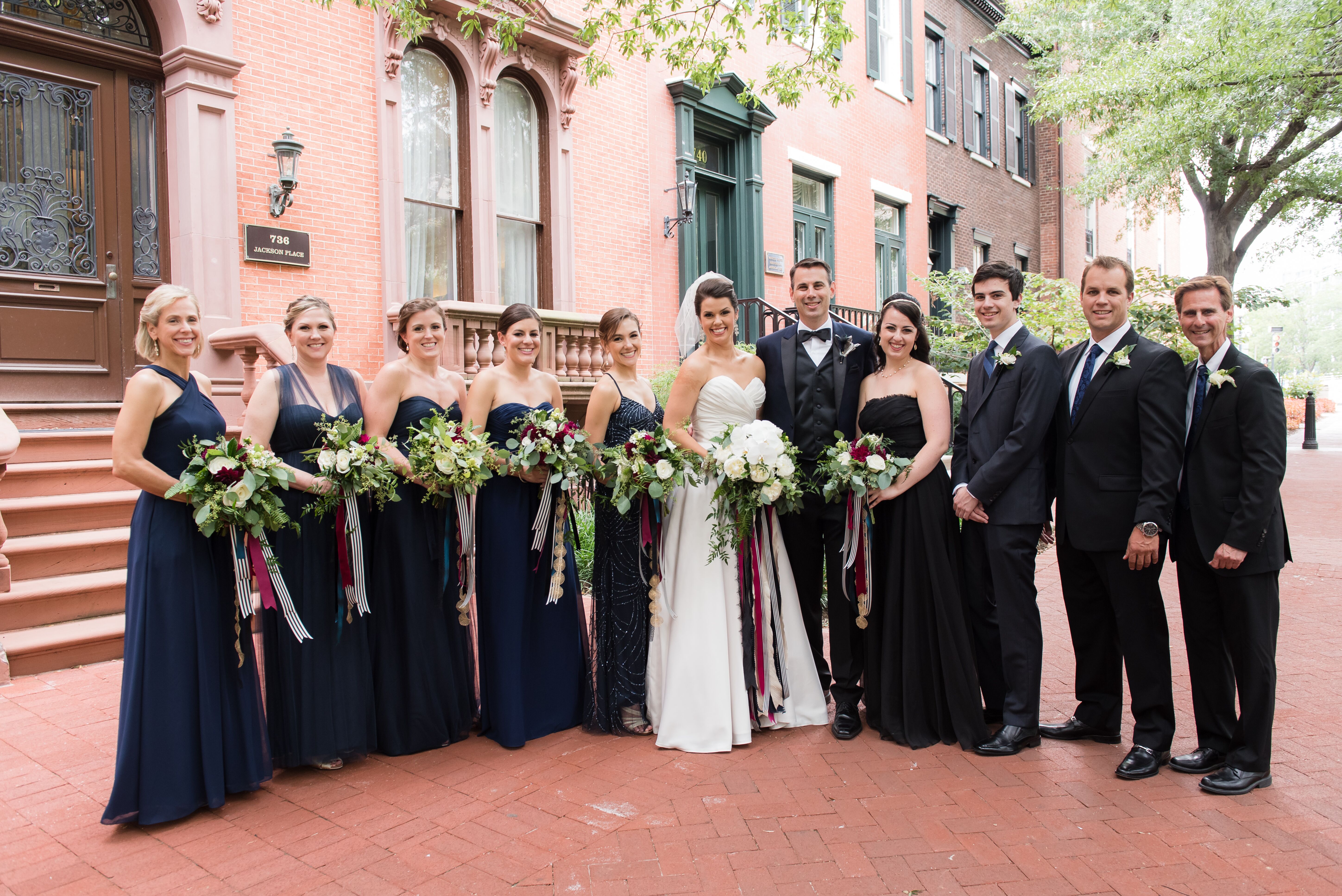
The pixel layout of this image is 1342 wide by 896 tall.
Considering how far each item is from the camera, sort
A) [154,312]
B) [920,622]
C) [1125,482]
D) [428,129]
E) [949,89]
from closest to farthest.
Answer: [154,312] → [1125,482] → [920,622] → [428,129] → [949,89]

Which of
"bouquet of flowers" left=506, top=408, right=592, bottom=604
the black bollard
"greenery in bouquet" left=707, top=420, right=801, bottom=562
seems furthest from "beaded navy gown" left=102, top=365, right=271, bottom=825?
the black bollard

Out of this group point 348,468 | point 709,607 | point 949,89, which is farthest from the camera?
point 949,89

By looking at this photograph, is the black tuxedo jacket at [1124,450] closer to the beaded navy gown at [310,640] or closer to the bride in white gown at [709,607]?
the bride in white gown at [709,607]

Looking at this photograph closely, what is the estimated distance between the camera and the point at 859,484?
4473mm

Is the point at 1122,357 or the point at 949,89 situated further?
the point at 949,89

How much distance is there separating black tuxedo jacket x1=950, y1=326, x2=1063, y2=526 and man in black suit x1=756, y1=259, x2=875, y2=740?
721mm

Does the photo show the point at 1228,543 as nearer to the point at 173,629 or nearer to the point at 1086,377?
the point at 1086,377

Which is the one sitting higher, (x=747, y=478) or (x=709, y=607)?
Answer: (x=747, y=478)

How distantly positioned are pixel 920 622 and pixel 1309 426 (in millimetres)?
25322

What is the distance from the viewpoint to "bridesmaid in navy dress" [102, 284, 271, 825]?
12.1 feet

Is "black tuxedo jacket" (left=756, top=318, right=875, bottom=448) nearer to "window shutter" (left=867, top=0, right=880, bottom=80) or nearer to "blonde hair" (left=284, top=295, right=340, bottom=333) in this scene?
"blonde hair" (left=284, top=295, right=340, bottom=333)

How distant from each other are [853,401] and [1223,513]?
1.81m

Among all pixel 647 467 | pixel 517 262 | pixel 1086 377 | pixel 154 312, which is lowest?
pixel 647 467

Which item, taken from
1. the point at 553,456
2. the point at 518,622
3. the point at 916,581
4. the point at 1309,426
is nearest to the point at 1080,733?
the point at 916,581
